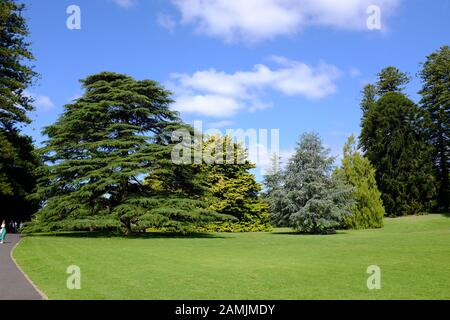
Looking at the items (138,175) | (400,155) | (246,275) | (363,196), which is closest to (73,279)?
(246,275)

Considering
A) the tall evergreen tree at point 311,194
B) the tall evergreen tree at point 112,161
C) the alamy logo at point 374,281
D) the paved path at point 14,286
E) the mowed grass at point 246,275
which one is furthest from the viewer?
the tall evergreen tree at point 311,194

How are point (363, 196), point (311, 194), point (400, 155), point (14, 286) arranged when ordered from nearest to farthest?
point (14, 286), point (311, 194), point (363, 196), point (400, 155)

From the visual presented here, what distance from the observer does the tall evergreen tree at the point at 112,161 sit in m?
29.7

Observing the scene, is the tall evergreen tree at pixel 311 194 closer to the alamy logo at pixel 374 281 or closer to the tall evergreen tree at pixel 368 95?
the alamy logo at pixel 374 281

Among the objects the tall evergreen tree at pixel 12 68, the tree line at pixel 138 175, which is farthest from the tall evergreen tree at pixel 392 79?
the tall evergreen tree at pixel 12 68

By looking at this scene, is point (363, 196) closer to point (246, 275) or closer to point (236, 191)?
point (236, 191)

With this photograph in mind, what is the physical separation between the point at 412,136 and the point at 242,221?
2143 centimetres

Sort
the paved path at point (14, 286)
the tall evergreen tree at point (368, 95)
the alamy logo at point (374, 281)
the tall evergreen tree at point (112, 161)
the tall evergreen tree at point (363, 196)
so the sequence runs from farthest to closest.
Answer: the tall evergreen tree at point (368, 95)
the tall evergreen tree at point (363, 196)
the tall evergreen tree at point (112, 161)
the alamy logo at point (374, 281)
the paved path at point (14, 286)

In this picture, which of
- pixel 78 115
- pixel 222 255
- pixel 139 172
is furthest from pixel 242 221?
pixel 222 255

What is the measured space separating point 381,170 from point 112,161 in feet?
104

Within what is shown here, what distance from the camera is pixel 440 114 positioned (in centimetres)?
5144

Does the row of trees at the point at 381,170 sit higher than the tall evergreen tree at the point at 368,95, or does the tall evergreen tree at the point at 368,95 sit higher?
the tall evergreen tree at the point at 368,95


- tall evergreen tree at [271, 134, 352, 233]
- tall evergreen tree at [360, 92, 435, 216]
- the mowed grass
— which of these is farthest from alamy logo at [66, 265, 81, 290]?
tall evergreen tree at [360, 92, 435, 216]

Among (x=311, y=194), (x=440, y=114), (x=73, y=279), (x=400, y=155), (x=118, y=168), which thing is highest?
(x=440, y=114)
